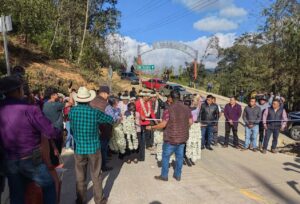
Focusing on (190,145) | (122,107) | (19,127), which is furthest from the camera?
Result: (122,107)

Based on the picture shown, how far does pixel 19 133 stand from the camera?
4.24m

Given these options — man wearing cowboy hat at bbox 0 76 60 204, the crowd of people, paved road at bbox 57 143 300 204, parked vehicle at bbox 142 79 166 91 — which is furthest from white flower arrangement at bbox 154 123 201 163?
parked vehicle at bbox 142 79 166 91

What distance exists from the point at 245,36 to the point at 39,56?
74.4 feet

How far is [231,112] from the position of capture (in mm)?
12586

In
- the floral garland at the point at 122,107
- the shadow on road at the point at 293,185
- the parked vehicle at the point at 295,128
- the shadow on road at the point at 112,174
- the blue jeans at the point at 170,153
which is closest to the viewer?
the shadow on road at the point at 112,174

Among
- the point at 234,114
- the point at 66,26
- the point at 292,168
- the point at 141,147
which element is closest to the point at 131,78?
the point at 66,26

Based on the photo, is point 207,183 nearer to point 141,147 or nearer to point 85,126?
point 141,147

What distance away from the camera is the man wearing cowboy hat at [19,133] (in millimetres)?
4234

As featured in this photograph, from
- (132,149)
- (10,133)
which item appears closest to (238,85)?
(132,149)

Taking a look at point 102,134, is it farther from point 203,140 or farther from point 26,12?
point 26,12

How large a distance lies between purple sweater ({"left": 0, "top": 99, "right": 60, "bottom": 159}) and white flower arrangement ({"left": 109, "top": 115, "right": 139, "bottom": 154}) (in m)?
4.98

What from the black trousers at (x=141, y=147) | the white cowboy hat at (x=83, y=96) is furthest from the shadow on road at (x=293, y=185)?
the white cowboy hat at (x=83, y=96)

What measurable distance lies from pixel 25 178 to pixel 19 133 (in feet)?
1.82

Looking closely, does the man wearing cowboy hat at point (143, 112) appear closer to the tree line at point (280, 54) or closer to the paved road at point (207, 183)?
the paved road at point (207, 183)
